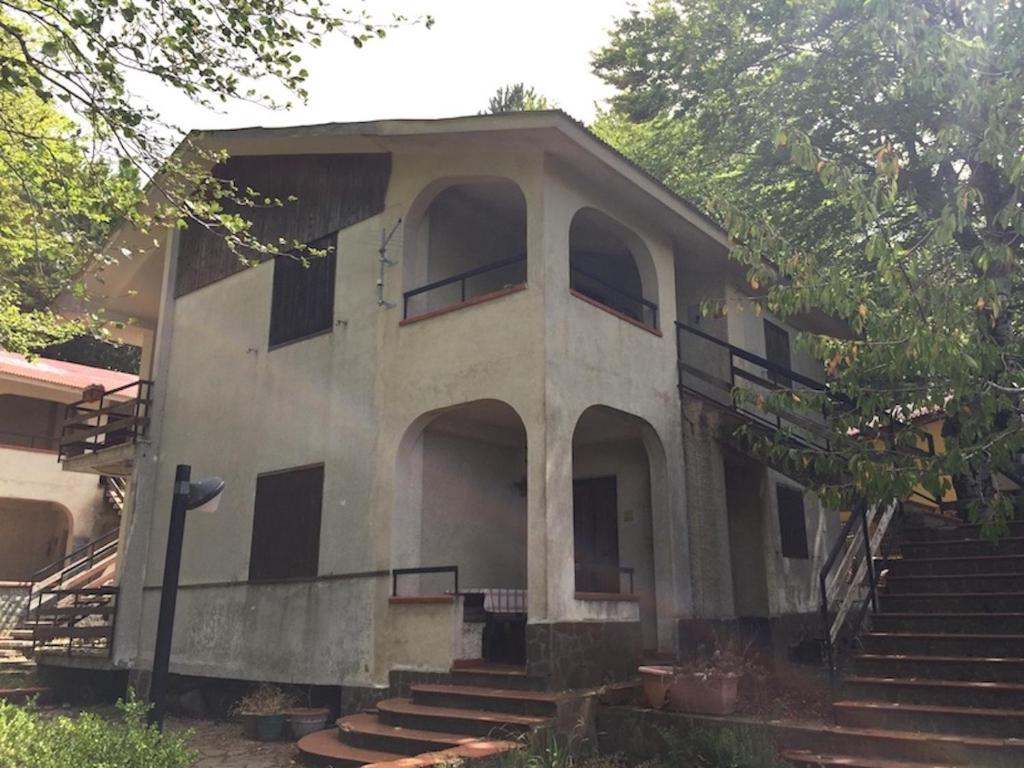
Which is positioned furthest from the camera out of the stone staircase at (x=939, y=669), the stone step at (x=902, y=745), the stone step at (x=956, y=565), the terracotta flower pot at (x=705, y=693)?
the stone step at (x=956, y=565)

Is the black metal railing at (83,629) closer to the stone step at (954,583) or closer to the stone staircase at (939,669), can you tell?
the stone staircase at (939,669)

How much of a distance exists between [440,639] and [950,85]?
8404 millimetres

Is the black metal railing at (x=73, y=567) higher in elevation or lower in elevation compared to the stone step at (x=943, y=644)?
higher

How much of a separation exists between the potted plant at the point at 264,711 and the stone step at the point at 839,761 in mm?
6252

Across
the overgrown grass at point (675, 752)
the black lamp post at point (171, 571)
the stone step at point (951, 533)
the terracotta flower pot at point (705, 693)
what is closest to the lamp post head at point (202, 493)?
the black lamp post at point (171, 571)

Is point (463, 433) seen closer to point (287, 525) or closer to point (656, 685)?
point (287, 525)

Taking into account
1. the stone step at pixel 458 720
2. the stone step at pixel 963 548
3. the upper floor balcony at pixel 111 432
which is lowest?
the stone step at pixel 458 720

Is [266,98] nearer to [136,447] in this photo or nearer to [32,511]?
[136,447]

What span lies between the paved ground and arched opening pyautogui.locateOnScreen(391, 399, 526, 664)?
7.33ft

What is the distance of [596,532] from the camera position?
12.4 m

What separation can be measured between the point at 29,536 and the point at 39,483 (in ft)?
8.99

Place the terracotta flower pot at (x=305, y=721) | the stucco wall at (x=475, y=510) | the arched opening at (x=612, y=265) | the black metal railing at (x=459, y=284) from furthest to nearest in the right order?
1. the arched opening at (x=612, y=265)
2. the stucco wall at (x=475, y=510)
3. the black metal railing at (x=459, y=284)
4. the terracotta flower pot at (x=305, y=721)

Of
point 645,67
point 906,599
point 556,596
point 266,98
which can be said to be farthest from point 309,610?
point 645,67

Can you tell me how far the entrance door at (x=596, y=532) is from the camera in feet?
39.6
